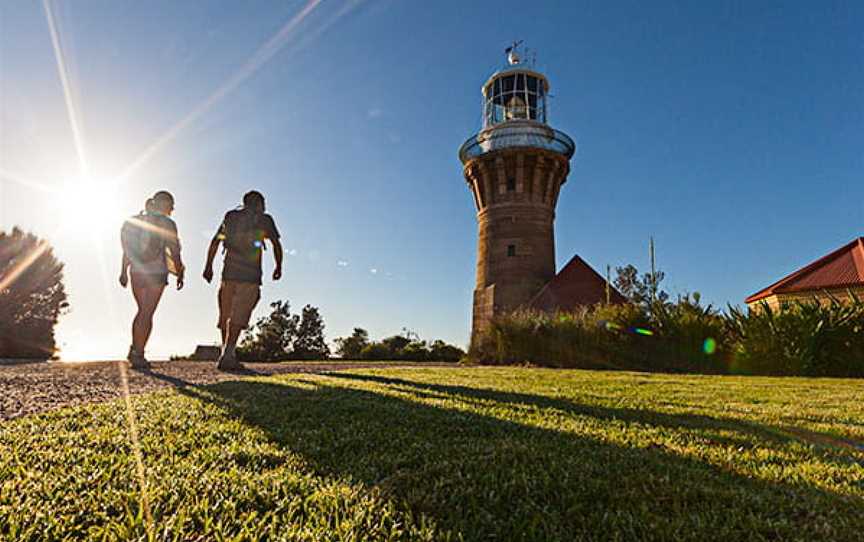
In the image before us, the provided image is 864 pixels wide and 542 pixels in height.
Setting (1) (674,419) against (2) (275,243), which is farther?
(2) (275,243)

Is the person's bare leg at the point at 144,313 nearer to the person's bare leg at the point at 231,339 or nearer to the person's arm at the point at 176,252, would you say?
the person's arm at the point at 176,252

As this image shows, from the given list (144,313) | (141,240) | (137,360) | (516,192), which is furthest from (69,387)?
(516,192)

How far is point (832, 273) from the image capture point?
68.2 feet

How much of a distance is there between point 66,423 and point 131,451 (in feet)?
2.57

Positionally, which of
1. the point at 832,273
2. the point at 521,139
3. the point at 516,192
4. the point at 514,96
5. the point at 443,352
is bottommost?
the point at 443,352

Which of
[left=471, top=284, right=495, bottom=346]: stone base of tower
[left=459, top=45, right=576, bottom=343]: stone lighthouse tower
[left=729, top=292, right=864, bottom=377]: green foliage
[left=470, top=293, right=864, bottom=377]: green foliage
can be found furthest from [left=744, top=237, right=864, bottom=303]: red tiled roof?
[left=471, top=284, right=495, bottom=346]: stone base of tower

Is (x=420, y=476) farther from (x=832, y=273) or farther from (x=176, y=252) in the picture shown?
(x=832, y=273)

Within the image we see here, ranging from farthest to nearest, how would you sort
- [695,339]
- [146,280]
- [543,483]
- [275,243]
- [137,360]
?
[695,339]
[275,243]
[137,360]
[146,280]
[543,483]

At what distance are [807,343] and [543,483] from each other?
10914 millimetres

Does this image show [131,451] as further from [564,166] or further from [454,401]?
[564,166]

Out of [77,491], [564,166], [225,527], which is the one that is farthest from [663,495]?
[564,166]

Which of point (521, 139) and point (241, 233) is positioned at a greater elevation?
point (521, 139)

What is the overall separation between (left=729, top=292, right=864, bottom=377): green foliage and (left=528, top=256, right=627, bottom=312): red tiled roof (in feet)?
30.3

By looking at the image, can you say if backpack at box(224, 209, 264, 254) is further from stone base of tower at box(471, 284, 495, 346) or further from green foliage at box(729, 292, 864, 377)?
stone base of tower at box(471, 284, 495, 346)
